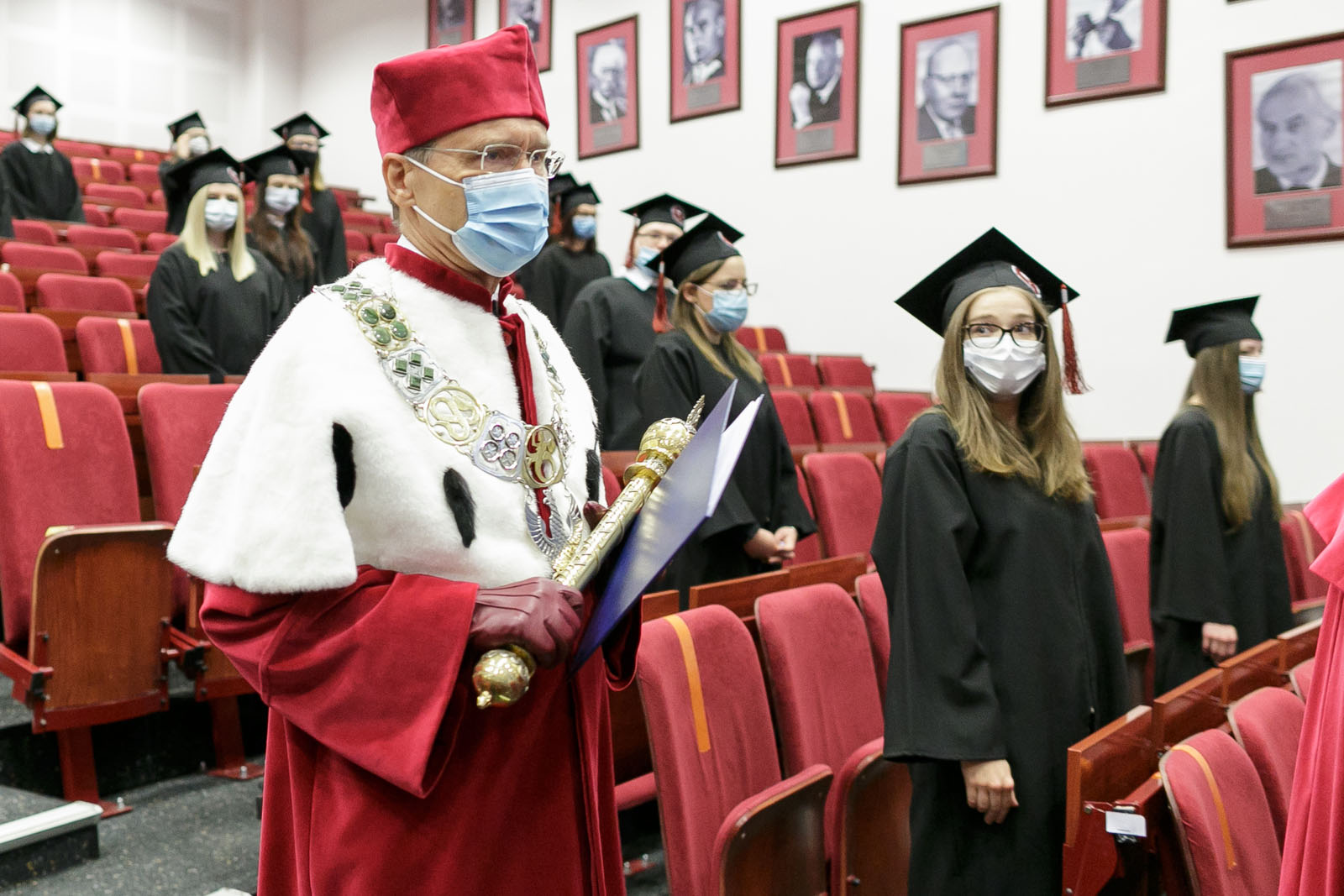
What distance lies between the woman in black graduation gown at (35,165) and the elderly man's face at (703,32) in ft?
17.0

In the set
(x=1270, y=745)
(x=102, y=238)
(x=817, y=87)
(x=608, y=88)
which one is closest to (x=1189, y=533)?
(x=1270, y=745)

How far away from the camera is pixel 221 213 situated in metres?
4.64

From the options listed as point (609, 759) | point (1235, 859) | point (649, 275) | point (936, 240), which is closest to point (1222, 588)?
point (1235, 859)

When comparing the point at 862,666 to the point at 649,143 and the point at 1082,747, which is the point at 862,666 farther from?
the point at 649,143

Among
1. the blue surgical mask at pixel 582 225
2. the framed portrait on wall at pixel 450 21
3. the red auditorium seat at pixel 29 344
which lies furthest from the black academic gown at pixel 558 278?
the framed portrait on wall at pixel 450 21

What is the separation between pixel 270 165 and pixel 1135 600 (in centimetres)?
432

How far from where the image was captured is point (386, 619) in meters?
1.14

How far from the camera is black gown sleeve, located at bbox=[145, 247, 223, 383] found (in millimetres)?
4562

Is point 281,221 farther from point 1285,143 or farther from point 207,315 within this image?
point 1285,143

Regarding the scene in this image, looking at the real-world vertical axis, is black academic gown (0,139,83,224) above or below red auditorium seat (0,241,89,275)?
above

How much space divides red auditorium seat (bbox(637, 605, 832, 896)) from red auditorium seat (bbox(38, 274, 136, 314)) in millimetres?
4508

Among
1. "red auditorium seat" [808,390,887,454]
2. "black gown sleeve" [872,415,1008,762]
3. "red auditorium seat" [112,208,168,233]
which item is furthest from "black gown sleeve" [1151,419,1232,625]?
"red auditorium seat" [112,208,168,233]

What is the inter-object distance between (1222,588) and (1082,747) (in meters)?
1.86

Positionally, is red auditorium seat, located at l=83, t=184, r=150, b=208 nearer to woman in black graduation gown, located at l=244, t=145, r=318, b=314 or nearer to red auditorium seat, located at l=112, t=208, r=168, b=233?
red auditorium seat, located at l=112, t=208, r=168, b=233
